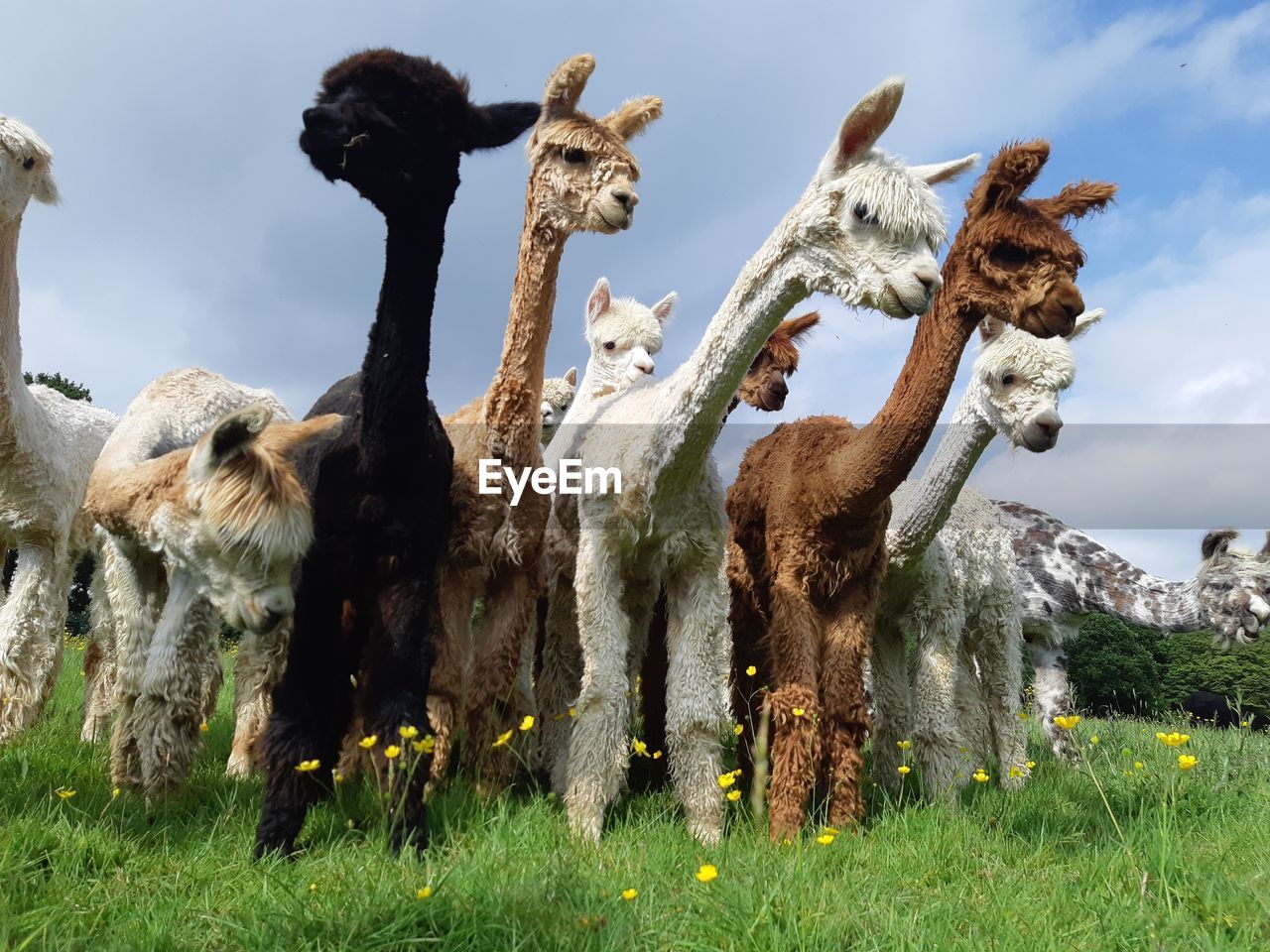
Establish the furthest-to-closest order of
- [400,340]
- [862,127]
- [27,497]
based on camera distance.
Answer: [27,497] → [862,127] → [400,340]

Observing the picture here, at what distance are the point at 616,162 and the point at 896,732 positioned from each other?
3.73 meters

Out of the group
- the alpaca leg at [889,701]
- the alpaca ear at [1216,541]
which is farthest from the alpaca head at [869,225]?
the alpaca ear at [1216,541]

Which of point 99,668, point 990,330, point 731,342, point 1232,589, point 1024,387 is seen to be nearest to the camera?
point 731,342

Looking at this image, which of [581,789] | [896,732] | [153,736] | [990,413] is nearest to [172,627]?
[153,736]

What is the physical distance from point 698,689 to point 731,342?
1.66 metres

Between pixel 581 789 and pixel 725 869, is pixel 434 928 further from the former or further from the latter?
pixel 581 789

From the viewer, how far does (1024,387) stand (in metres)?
5.61

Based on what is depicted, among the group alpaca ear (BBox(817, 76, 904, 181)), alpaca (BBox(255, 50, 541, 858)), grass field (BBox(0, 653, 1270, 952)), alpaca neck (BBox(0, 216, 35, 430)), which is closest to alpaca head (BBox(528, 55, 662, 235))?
alpaca (BBox(255, 50, 541, 858))

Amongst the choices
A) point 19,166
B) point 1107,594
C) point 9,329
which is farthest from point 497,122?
point 1107,594

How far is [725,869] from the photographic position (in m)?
3.46

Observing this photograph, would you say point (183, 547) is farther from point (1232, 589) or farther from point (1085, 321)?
point (1232, 589)

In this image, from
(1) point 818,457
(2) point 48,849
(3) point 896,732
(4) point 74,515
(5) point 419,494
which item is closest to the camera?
(2) point 48,849

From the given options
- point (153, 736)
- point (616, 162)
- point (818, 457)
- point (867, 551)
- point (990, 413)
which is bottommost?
point (153, 736)

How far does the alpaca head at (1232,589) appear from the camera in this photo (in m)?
8.00
